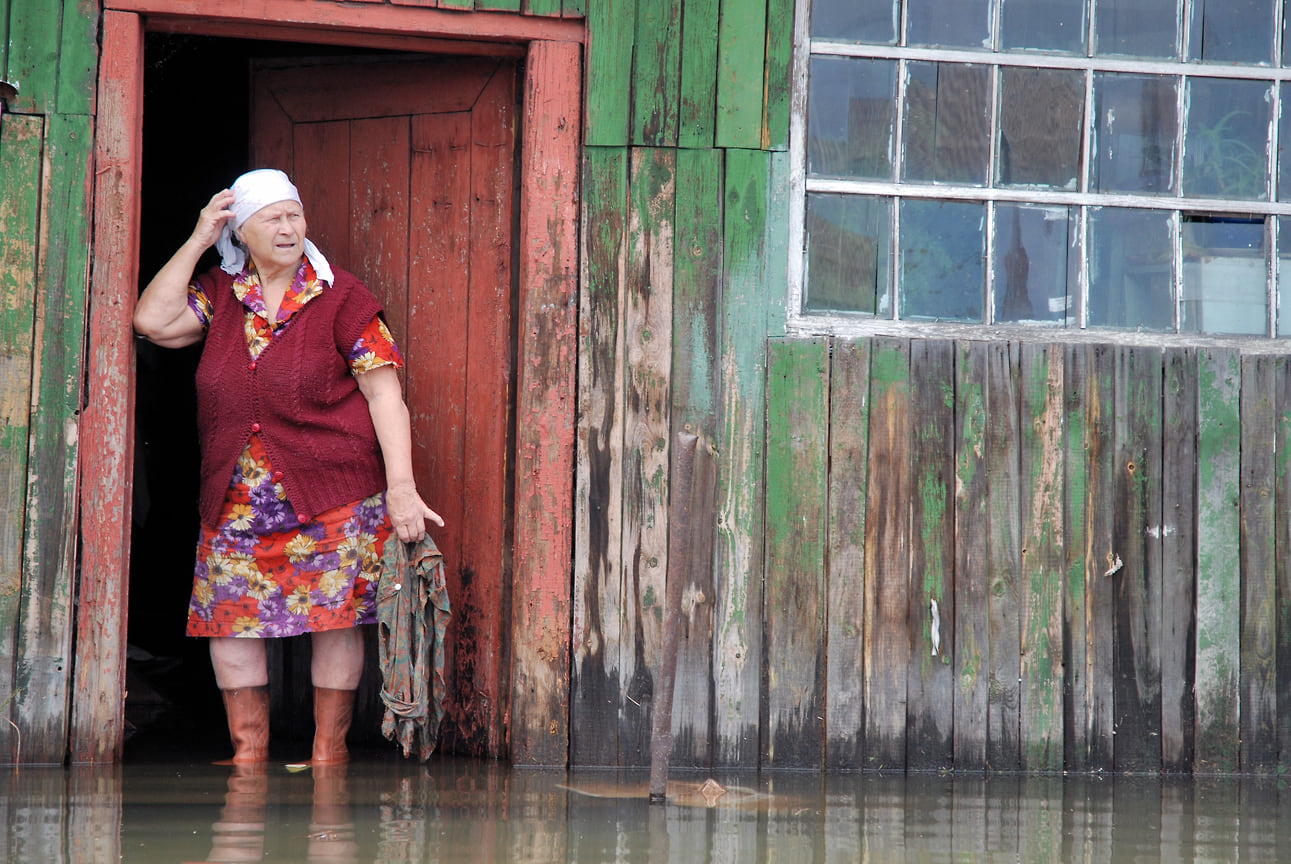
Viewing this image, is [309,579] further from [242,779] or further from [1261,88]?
[1261,88]

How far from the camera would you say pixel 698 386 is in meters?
4.21

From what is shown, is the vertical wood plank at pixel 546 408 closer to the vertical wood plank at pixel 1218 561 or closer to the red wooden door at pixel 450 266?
the red wooden door at pixel 450 266

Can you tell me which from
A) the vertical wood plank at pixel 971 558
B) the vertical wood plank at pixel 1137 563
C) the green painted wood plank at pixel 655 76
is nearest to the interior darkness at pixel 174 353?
the green painted wood plank at pixel 655 76

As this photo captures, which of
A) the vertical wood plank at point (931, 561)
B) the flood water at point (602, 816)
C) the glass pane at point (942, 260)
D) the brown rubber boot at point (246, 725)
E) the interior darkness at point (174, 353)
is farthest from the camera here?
the interior darkness at point (174, 353)

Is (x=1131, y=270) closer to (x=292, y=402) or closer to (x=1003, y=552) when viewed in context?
(x=1003, y=552)

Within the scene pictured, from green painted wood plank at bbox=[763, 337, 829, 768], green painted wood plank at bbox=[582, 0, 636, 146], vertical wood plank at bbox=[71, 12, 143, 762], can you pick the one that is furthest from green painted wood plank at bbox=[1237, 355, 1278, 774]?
vertical wood plank at bbox=[71, 12, 143, 762]

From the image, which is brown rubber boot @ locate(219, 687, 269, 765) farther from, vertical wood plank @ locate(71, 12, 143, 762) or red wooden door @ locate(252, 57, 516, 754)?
red wooden door @ locate(252, 57, 516, 754)

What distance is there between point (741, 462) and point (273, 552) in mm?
1546

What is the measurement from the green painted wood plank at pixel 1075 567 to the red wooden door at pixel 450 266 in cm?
189

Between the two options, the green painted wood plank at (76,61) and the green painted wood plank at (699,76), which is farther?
the green painted wood plank at (699,76)

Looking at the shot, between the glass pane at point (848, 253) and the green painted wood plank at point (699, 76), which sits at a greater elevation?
the green painted wood plank at point (699, 76)

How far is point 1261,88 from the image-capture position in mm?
4398

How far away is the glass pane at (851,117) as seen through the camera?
4289 mm

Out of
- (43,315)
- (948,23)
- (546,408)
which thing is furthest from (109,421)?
(948,23)
